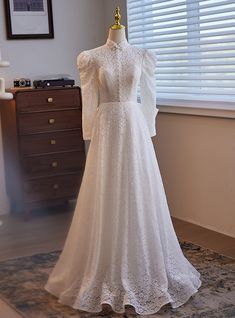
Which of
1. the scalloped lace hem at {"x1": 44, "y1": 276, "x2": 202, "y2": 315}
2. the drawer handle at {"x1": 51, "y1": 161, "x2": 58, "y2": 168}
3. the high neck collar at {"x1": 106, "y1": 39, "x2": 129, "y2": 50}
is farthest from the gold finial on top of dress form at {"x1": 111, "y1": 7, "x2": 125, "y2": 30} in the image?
the drawer handle at {"x1": 51, "y1": 161, "x2": 58, "y2": 168}

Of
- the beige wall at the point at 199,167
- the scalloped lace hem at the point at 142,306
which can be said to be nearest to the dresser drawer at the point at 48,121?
the beige wall at the point at 199,167

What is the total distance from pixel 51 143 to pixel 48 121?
6.9 inches

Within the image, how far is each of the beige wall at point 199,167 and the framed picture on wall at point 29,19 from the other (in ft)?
4.02

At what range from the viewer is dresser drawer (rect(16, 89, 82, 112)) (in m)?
4.54

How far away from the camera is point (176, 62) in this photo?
175 inches

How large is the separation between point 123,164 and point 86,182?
0.75ft

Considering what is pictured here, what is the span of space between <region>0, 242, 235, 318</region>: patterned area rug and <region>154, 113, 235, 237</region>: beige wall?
42 cm

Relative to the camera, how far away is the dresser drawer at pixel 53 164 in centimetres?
464

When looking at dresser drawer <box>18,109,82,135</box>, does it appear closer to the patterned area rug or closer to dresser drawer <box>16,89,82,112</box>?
dresser drawer <box>16,89,82,112</box>

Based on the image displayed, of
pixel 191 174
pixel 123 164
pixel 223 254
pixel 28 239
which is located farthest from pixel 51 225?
pixel 123 164

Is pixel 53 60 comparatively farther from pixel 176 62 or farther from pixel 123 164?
pixel 123 164

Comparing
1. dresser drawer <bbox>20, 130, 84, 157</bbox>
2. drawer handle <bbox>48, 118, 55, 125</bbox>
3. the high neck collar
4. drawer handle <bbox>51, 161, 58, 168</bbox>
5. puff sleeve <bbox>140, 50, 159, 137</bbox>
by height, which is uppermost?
the high neck collar

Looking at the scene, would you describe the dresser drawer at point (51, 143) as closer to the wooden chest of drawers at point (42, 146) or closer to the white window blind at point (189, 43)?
the wooden chest of drawers at point (42, 146)

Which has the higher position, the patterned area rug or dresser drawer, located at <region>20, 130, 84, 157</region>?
dresser drawer, located at <region>20, 130, 84, 157</region>
